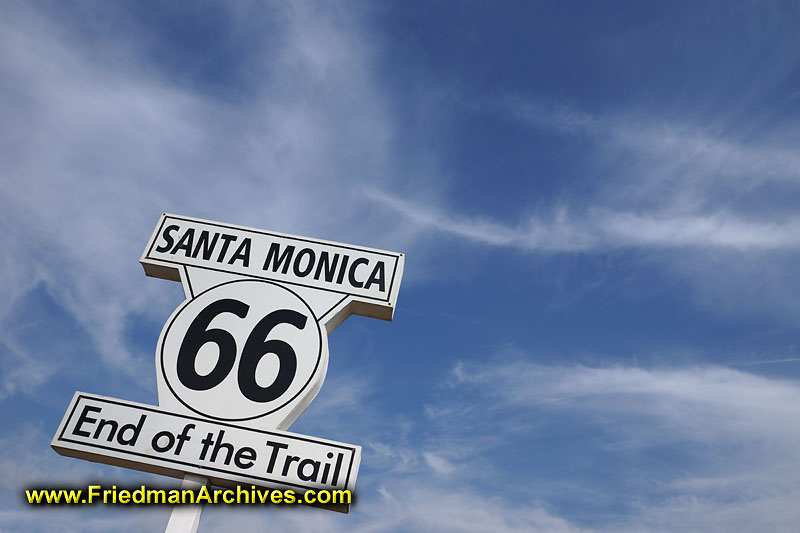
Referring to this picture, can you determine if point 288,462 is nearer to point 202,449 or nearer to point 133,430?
point 202,449

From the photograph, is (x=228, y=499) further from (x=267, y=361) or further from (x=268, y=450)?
(x=267, y=361)

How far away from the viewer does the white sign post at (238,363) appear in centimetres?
371

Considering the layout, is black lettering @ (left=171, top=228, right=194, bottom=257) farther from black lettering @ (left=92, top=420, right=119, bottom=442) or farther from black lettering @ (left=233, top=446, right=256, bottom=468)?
black lettering @ (left=233, top=446, right=256, bottom=468)

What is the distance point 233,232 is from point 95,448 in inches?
75.2

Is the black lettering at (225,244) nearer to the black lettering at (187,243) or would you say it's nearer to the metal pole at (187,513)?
the black lettering at (187,243)

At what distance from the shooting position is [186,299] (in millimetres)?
A: 4531

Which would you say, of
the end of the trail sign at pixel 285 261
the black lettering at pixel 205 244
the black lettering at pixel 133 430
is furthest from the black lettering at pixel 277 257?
Result: the black lettering at pixel 133 430

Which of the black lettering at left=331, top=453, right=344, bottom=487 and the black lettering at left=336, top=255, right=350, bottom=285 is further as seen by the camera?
the black lettering at left=336, top=255, right=350, bottom=285

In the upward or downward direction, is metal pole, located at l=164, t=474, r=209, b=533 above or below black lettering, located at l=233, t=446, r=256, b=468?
below

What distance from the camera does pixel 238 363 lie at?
4.18 metres

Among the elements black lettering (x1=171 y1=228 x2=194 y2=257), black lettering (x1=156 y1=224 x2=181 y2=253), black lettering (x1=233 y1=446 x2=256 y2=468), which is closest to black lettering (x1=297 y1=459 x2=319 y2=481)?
black lettering (x1=233 y1=446 x2=256 y2=468)

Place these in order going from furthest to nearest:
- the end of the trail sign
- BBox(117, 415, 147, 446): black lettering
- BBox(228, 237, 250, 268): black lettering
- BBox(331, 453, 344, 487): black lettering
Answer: BBox(228, 237, 250, 268): black lettering
the end of the trail sign
BBox(117, 415, 147, 446): black lettering
BBox(331, 453, 344, 487): black lettering

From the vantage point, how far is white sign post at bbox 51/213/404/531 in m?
3.71

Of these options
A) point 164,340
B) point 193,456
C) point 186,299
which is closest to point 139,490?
point 193,456
